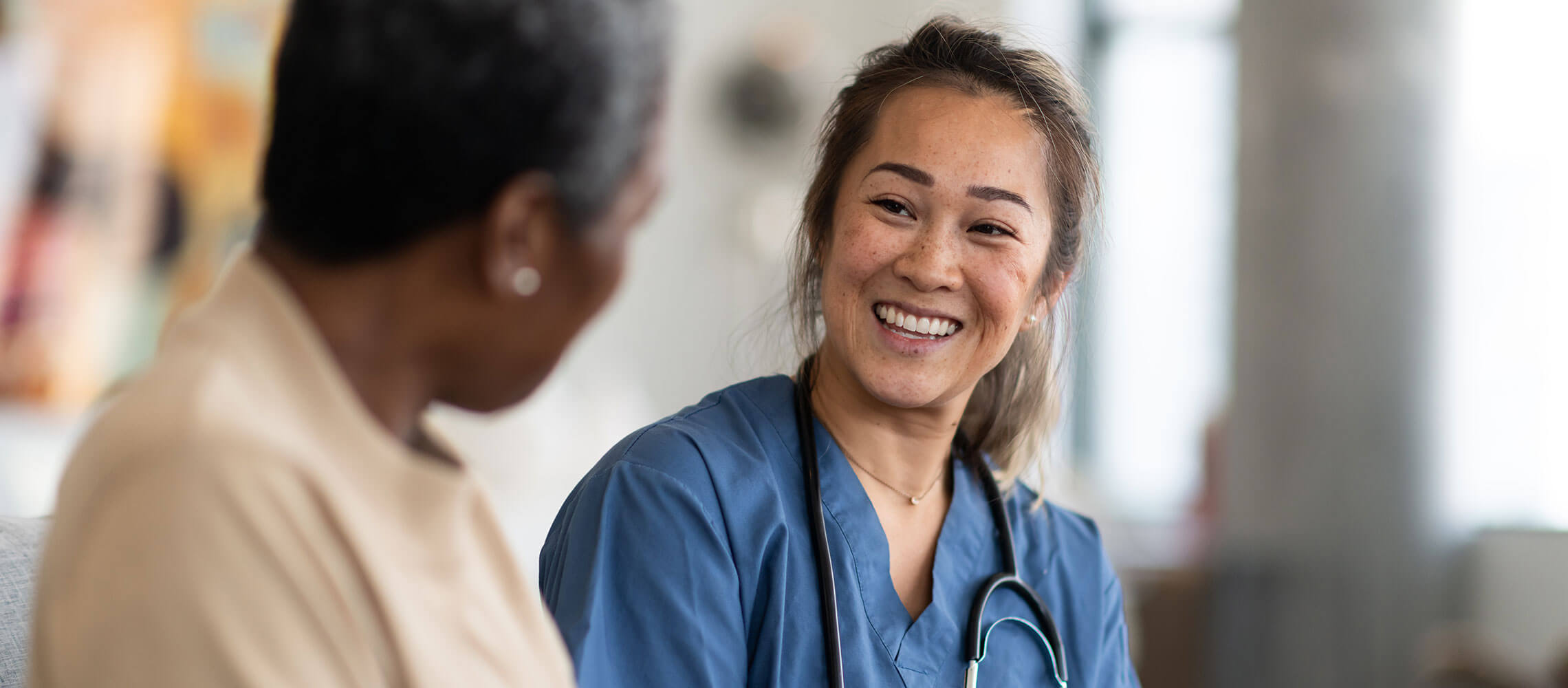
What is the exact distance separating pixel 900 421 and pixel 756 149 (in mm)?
3266

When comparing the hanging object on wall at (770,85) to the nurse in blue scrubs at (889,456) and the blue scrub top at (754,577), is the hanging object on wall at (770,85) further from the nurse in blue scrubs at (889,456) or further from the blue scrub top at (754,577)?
the blue scrub top at (754,577)

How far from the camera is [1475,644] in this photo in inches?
84.0

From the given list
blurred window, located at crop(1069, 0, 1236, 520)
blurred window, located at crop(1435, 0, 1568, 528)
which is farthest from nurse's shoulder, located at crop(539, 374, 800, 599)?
blurred window, located at crop(1069, 0, 1236, 520)

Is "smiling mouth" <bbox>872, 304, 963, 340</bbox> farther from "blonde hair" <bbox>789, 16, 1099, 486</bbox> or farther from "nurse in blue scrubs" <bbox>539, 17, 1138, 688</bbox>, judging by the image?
"blonde hair" <bbox>789, 16, 1099, 486</bbox>

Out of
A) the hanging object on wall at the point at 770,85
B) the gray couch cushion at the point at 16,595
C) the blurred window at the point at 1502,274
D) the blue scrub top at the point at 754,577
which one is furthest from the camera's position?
the hanging object on wall at the point at 770,85

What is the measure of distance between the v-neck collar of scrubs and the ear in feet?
2.38

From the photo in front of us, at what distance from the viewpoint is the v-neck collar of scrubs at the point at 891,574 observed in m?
1.34

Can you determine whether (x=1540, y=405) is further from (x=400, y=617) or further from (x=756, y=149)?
(x=400, y=617)

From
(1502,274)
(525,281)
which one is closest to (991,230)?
(525,281)

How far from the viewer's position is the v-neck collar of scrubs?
4.40ft

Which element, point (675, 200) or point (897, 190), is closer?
point (897, 190)

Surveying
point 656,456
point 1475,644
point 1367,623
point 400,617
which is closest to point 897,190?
point 656,456

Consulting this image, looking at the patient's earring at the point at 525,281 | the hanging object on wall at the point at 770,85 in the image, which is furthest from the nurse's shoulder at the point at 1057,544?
the hanging object on wall at the point at 770,85

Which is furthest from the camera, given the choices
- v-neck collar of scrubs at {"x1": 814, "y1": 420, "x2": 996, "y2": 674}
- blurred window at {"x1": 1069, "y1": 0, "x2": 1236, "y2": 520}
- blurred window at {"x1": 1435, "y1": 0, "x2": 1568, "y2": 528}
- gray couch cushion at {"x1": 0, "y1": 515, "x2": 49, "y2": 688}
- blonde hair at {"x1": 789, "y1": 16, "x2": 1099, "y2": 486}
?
blurred window at {"x1": 1069, "y1": 0, "x2": 1236, "y2": 520}
